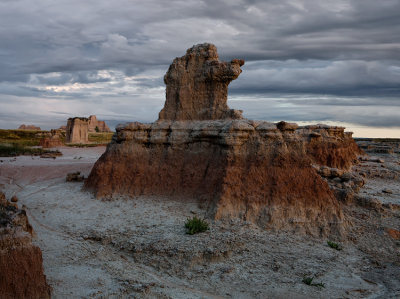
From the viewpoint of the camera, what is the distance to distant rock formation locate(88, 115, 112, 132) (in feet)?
343

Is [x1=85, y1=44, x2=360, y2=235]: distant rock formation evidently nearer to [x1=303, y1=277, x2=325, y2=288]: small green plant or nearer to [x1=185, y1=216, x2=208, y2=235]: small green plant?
[x1=185, y1=216, x2=208, y2=235]: small green plant

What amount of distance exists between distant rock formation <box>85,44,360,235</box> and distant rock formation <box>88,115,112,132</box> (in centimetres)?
9444

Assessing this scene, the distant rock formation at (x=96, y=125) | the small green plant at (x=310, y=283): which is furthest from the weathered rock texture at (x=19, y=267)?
the distant rock formation at (x=96, y=125)

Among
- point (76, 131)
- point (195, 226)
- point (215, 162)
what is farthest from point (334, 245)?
point (76, 131)

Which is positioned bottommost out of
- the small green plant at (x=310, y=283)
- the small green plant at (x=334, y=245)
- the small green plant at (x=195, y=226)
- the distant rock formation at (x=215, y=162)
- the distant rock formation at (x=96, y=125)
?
the small green plant at (x=310, y=283)

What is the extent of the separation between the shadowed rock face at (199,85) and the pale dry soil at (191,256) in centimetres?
351

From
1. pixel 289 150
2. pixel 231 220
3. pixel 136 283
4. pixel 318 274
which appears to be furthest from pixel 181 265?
pixel 289 150

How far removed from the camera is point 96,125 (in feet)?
356

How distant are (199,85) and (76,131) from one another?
122 feet

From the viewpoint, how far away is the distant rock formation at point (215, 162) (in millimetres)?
10516

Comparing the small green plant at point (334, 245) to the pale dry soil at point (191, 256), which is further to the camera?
the small green plant at point (334, 245)

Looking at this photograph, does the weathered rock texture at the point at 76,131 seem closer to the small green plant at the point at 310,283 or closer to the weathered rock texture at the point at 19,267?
the weathered rock texture at the point at 19,267

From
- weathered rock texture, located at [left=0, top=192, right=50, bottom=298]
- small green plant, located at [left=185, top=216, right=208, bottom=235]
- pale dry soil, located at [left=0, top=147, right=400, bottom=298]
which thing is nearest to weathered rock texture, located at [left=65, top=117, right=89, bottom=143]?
pale dry soil, located at [left=0, top=147, right=400, bottom=298]

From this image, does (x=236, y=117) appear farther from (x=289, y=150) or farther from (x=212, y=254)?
(x=212, y=254)
